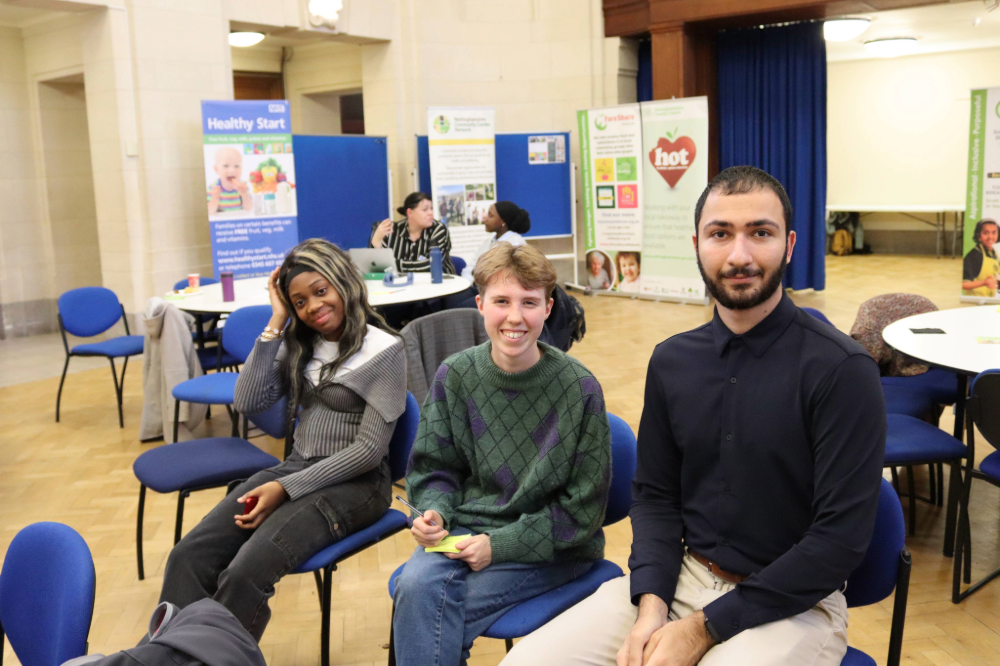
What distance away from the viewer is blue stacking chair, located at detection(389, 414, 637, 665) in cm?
186

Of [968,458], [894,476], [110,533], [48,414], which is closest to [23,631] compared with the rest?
[110,533]

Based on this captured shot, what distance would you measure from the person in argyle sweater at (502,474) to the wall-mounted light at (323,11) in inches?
286

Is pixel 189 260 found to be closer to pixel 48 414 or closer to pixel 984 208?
pixel 48 414

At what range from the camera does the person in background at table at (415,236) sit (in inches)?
239

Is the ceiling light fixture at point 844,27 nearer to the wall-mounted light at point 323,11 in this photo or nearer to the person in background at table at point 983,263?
the person in background at table at point 983,263

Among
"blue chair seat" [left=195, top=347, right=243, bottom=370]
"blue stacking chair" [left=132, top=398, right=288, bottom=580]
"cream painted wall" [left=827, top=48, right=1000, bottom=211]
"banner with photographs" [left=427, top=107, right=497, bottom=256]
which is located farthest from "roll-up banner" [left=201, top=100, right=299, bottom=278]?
"cream painted wall" [left=827, top=48, right=1000, bottom=211]

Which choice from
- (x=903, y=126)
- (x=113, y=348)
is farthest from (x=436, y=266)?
(x=903, y=126)

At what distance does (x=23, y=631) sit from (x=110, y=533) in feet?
7.49

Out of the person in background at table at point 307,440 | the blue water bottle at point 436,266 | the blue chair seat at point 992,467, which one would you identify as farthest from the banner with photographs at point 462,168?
the blue chair seat at point 992,467

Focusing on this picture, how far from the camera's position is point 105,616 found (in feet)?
9.76

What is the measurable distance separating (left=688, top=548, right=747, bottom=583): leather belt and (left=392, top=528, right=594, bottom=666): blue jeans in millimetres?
381

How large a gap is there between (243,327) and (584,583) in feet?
9.04

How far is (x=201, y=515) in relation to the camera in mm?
3854

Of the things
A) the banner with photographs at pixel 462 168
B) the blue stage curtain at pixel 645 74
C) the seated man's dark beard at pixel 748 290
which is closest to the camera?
the seated man's dark beard at pixel 748 290
